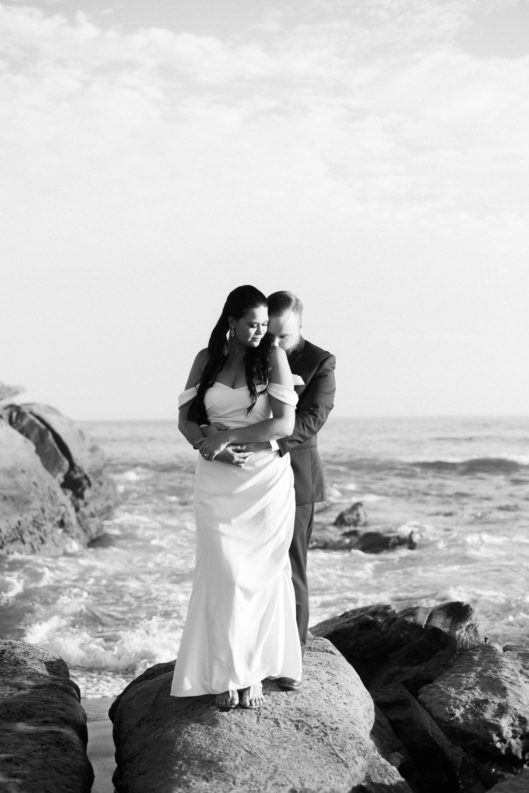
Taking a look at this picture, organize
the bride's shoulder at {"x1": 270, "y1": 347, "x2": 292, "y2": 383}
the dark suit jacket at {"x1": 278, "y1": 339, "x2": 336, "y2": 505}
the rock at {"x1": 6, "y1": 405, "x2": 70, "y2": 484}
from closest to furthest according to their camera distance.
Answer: the bride's shoulder at {"x1": 270, "y1": 347, "x2": 292, "y2": 383} → the dark suit jacket at {"x1": 278, "y1": 339, "x2": 336, "y2": 505} → the rock at {"x1": 6, "y1": 405, "x2": 70, "y2": 484}

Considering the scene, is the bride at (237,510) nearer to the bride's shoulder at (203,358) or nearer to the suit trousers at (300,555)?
the bride's shoulder at (203,358)

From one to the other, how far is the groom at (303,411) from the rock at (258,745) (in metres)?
0.74

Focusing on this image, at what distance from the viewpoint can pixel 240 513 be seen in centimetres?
474

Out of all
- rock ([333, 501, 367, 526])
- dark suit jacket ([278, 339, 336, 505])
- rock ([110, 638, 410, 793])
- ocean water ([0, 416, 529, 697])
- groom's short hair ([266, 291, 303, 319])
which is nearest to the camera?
rock ([110, 638, 410, 793])

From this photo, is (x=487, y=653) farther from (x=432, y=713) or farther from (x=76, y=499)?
(x=76, y=499)

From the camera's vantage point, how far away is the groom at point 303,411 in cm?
535

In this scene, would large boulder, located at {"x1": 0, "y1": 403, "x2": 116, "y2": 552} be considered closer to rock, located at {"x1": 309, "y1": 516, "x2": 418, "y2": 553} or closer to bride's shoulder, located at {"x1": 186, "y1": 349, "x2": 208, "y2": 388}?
rock, located at {"x1": 309, "y1": 516, "x2": 418, "y2": 553}

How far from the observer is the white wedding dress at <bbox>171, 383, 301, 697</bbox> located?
469cm

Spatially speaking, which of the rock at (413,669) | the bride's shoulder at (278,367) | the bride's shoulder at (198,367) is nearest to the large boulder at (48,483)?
the rock at (413,669)

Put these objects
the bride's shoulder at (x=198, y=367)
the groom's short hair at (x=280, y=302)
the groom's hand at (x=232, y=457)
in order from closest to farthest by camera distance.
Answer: the groom's hand at (x=232, y=457)
the bride's shoulder at (x=198, y=367)
the groom's short hair at (x=280, y=302)

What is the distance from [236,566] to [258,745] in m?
0.97

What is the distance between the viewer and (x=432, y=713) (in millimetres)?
5566

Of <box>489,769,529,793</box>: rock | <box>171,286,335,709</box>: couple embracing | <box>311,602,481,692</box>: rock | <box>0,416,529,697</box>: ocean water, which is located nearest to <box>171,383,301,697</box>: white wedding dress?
<box>171,286,335,709</box>: couple embracing

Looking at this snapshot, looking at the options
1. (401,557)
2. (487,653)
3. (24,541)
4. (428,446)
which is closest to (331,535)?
(401,557)
